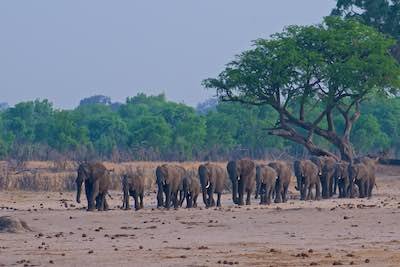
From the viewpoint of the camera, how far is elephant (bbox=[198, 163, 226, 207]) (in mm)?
37188

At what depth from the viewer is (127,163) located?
55594mm

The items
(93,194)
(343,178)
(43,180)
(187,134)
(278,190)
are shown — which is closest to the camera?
(93,194)

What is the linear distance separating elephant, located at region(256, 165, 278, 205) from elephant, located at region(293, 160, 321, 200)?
6.28 ft

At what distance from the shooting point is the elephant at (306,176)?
4094 cm

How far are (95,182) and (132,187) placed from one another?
1068 millimetres

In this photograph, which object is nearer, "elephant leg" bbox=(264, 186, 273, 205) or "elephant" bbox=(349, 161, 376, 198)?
"elephant leg" bbox=(264, 186, 273, 205)

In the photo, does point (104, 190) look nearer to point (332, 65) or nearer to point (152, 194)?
point (152, 194)

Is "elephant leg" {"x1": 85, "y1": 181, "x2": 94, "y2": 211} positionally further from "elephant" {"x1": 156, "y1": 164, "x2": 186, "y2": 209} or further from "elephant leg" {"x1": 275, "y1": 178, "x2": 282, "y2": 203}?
"elephant leg" {"x1": 275, "y1": 178, "x2": 282, "y2": 203}

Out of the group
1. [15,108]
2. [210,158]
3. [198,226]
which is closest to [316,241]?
[198,226]

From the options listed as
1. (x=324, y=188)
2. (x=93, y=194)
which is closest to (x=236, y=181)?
(x=324, y=188)

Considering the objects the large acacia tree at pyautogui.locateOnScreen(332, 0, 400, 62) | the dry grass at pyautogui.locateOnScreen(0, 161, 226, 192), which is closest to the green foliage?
the large acacia tree at pyautogui.locateOnScreen(332, 0, 400, 62)

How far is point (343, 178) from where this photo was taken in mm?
42719

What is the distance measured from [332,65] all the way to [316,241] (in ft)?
92.2

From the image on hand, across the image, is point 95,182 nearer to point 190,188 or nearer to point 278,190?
point 190,188
